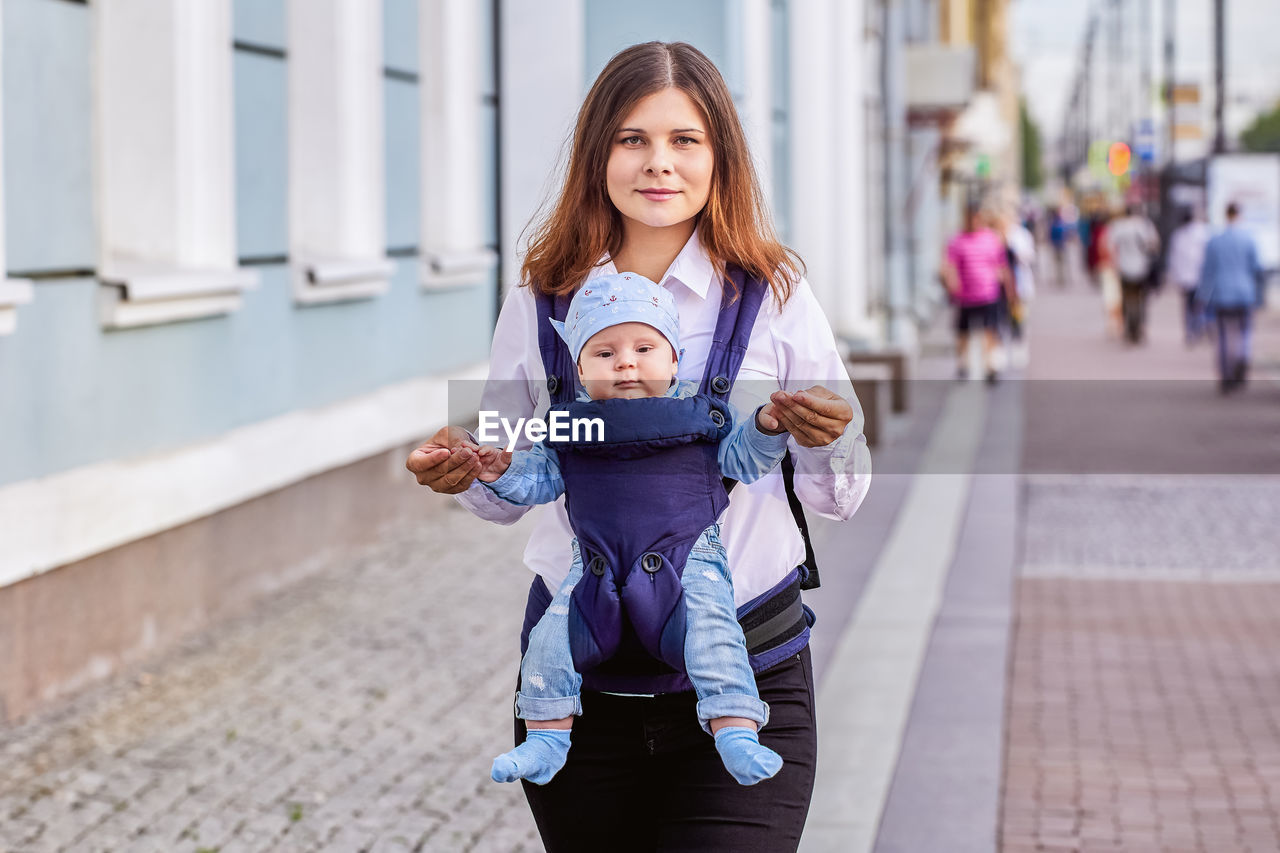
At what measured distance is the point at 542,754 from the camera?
2316 mm

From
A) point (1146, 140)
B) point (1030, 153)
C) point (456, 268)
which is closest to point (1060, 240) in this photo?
point (1146, 140)

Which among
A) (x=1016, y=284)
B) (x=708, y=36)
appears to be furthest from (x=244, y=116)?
(x=1016, y=284)

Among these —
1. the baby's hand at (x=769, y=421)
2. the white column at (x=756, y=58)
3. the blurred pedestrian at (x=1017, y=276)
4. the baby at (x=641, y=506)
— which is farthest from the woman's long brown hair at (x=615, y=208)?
the blurred pedestrian at (x=1017, y=276)

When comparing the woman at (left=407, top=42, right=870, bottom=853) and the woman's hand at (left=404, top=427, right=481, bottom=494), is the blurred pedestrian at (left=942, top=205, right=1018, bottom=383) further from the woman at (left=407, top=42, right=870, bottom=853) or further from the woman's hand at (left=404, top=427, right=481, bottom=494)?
the woman's hand at (left=404, top=427, right=481, bottom=494)

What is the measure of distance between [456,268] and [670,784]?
328 inches

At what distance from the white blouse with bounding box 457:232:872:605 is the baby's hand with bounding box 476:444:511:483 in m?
0.08

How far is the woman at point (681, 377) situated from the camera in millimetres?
2307

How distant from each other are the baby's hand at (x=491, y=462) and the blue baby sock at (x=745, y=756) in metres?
0.42

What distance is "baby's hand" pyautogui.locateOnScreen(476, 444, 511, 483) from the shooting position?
7.18 feet

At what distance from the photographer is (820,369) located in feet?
7.80

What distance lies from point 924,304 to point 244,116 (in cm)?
2656

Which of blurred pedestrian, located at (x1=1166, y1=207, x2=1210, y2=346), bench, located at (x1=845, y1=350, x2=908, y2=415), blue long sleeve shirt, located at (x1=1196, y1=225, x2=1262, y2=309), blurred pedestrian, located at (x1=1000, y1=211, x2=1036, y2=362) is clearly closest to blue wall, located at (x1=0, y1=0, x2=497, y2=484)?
bench, located at (x1=845, y1=350, x2=908, y2=415)

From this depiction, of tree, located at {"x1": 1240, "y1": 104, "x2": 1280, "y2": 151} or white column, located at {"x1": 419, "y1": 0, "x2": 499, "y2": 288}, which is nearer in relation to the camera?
white column, located at {"x1": 419, "y1": 0, "x2": 499, "y2": 288}

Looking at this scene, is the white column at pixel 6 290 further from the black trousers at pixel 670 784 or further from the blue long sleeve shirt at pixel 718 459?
the blue long sleeve shirt at pixel 718 459
